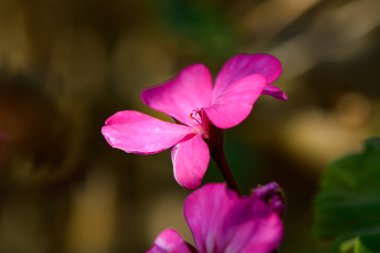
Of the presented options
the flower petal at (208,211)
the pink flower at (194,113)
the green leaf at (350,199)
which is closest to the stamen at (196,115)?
the pink flower at (194,113)

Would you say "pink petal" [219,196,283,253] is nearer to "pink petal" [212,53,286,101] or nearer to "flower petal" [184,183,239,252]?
"flower petal" [184,183,239,252]

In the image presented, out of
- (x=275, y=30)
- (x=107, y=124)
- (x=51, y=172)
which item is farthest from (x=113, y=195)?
(x=107, y=124)

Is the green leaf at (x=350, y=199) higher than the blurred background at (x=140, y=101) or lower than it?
lower

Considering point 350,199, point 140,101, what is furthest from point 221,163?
point 140,101

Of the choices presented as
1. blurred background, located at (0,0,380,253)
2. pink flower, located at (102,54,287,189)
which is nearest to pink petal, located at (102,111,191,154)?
pink flower, located at (102,54,287,189)

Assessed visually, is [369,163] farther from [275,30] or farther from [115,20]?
[115,20]

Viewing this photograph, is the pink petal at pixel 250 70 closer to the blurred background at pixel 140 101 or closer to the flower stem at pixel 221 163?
the flower stem at pixel 221 163

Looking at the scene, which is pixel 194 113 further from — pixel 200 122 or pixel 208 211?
pixel 208 211
